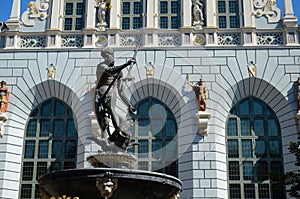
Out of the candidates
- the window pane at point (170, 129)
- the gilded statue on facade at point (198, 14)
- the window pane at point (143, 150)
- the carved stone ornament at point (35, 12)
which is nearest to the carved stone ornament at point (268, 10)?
the gilded statue on facade at point (198, 14)

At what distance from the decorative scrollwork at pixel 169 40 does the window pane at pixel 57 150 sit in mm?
7406

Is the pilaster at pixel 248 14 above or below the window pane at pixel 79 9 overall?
below

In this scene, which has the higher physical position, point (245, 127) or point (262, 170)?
point (245, 127)

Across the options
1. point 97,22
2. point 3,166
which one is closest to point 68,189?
point 3,166

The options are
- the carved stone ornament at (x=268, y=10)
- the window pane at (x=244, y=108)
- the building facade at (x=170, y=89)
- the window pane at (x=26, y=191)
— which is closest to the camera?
the building facade at (x=170, y=89)

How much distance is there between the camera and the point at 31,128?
85.1 ft

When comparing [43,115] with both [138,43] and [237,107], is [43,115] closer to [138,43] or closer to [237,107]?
[138,43]

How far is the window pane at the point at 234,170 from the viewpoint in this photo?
2450 cm

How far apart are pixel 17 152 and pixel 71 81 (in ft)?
14.8

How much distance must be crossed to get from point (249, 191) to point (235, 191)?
2.21 feet

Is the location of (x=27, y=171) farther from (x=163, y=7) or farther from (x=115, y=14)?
(x=163, y=7)

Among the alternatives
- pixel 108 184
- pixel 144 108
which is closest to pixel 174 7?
pixel 144 108

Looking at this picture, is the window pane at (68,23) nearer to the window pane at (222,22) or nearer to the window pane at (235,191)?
the window pane at (222,22)

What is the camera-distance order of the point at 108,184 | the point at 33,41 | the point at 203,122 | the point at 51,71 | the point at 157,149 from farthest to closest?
the point at 33,41
the point at 51,71
the point at 157,149
the point at 203,122
the point at 108,184
